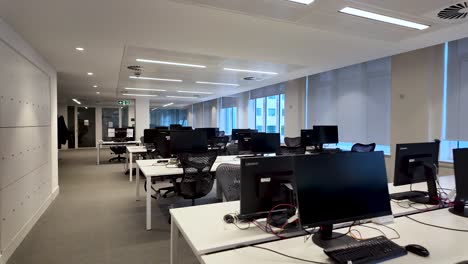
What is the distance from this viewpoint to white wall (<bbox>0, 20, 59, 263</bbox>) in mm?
3010

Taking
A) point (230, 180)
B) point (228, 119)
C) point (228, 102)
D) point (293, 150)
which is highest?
point (228, 102)

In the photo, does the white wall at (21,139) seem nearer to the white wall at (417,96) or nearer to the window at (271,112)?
the white wall at (417,96)

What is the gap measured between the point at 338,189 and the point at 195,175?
2575mm

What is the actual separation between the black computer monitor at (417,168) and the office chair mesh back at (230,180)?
4.74 ft

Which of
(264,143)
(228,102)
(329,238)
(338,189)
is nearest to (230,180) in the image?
(329,238)

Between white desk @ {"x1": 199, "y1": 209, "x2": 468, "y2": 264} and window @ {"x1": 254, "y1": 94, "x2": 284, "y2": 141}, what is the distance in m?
7.72

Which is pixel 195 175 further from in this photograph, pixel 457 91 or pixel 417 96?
pixel 457 91

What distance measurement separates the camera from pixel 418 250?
1477mm

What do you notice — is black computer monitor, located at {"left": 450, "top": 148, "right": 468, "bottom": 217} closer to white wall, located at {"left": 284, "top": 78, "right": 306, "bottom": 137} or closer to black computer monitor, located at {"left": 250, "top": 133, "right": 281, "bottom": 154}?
black computer monitor, located at {"left": 250, "top": 133, "right": 281, "bottom": 154}

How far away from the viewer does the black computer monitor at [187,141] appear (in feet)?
14.8

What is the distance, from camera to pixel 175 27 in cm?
360

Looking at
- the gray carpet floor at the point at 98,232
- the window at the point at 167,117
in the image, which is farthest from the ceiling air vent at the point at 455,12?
the window at the point at 167,117

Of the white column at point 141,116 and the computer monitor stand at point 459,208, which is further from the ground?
the white column at point 141,116

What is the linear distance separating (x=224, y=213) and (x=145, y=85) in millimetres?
7598
